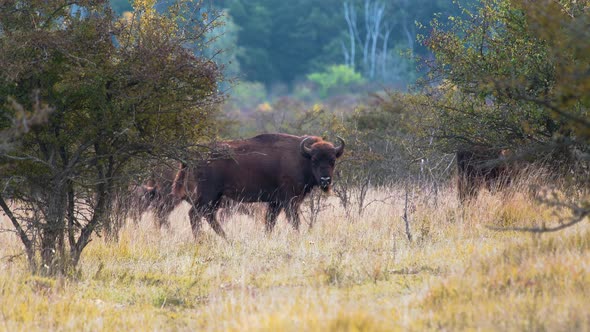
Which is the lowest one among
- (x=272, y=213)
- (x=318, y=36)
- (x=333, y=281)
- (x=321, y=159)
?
(x=333, y=281)

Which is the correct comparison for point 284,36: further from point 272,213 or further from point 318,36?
point 272,213

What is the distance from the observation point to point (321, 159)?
15188mm

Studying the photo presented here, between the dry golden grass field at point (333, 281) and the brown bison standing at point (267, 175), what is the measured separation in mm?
2262

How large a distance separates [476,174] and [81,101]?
684 centimetres

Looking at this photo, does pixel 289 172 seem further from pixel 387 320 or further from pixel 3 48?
pixel 387 320

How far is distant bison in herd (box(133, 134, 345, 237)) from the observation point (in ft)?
48.9

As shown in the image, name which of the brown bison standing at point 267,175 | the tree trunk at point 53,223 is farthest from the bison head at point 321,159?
Result: the tree trunk at point 53,223

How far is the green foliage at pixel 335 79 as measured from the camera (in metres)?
61.6

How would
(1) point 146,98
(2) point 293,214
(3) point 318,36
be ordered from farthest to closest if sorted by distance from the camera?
(3) point 318,36
(2) point 293,214
(1) point 146,98

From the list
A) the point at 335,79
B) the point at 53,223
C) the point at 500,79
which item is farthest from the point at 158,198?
the point at 335,79

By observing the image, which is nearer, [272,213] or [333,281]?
[333,281]

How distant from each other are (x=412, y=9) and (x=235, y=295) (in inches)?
2411

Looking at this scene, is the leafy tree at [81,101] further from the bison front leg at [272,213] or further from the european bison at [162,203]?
the european bison at [162,203]

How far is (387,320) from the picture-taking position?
21.4ft
